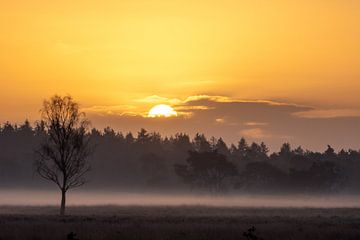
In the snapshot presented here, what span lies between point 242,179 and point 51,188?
56.6m

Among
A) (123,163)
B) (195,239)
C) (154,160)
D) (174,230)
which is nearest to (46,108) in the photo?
(174,230)

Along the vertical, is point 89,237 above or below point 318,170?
below

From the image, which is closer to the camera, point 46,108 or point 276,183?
point 46,108

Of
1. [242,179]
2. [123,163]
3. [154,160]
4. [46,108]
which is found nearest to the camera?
[46,108]

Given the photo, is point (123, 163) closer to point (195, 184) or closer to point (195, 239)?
point (195, 184)

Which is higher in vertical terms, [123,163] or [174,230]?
[123,163]

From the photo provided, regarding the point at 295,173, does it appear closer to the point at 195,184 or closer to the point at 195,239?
the point at 195,184

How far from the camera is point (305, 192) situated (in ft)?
454

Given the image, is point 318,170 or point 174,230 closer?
point 174,230

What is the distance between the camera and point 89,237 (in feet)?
93.6

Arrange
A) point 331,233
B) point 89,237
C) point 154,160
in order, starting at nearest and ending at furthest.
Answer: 1. point 89,237
2. point 331,233
3. point 154,160

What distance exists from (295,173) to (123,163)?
7444 cm

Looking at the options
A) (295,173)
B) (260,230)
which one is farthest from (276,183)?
(260,230)

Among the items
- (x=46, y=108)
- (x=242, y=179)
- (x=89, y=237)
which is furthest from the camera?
(x=242, y=179)
